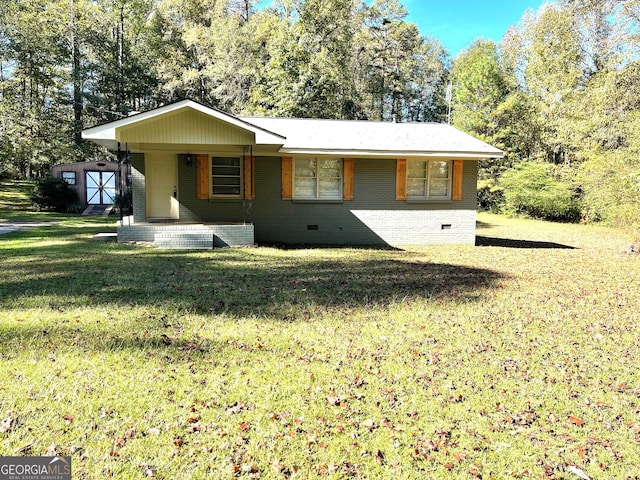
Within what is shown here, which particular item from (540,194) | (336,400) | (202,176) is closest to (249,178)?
(202,176)

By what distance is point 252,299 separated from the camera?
5820mm

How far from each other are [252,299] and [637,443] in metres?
4.30

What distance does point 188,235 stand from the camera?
10.4m

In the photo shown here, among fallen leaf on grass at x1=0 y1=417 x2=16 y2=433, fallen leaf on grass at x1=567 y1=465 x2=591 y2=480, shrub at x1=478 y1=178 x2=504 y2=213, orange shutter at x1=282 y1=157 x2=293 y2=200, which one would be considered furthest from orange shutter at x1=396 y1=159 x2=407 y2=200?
shrub at x1=478 y1=178 x2=504 y2=213

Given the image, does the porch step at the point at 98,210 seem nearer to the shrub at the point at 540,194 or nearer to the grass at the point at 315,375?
the grass at the point at 315,375

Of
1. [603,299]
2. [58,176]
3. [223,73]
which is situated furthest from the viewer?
[223,73]

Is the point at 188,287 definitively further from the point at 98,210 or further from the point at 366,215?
the point at 98,210

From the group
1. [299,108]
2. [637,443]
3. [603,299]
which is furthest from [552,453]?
[299,108]

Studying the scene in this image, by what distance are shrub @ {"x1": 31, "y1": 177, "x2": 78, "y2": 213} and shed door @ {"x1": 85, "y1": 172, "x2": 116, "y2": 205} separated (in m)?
1.11

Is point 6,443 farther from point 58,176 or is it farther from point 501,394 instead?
point 58,176

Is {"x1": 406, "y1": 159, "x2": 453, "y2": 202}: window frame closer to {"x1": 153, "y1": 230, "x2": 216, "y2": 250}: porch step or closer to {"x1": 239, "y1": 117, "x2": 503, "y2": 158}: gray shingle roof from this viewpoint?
{"x1": 239, "y1": 117, "x2": 503, "y2": 158}: gray shingle roof

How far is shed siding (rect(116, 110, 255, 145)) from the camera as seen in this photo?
31.8 ft

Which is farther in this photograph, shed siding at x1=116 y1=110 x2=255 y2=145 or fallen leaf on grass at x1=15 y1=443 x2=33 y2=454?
shed siding at x1=116 y1=110 x2=255 y2=145

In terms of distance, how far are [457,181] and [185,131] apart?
25.3ft
